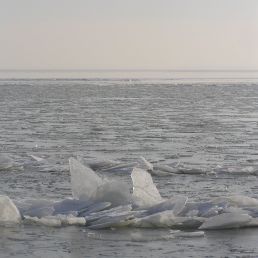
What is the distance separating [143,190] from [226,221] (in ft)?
4.48

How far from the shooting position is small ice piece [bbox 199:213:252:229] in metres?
8.96

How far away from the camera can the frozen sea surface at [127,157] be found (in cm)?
809

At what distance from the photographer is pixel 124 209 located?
936 cm

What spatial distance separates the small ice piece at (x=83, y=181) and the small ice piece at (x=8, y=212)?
99 centimetres

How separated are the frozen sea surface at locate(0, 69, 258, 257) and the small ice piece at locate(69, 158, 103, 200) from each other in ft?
3.15

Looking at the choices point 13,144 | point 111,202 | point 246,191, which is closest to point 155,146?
point 13,144

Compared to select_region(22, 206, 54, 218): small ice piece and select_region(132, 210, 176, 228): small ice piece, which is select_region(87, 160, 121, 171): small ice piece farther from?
select_region(132, 210, 176, 228): small ice piece

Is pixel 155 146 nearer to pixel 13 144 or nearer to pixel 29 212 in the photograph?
pixel 13 144

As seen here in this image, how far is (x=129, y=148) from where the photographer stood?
1773 cm

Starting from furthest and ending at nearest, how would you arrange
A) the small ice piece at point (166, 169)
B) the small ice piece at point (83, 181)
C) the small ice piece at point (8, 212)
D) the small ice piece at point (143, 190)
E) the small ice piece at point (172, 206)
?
the small ice piece at point (166, 169), the small ice piece at point (83, 181), the small ice piece at point (143, 190), the small ice piece at point (172, 206), the small ice piece at point (8, 212)

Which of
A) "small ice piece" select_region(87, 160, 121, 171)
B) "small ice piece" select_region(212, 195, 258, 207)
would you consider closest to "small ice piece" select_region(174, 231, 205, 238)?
"small ice piece" select_region(212, 195, 258, 207)

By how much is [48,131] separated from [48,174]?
8858mm

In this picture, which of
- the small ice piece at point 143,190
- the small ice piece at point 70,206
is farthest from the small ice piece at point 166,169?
the small ice piece at point 70,206

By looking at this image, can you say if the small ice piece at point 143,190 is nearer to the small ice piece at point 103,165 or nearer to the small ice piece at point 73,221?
the small ice piece at point 73,221
